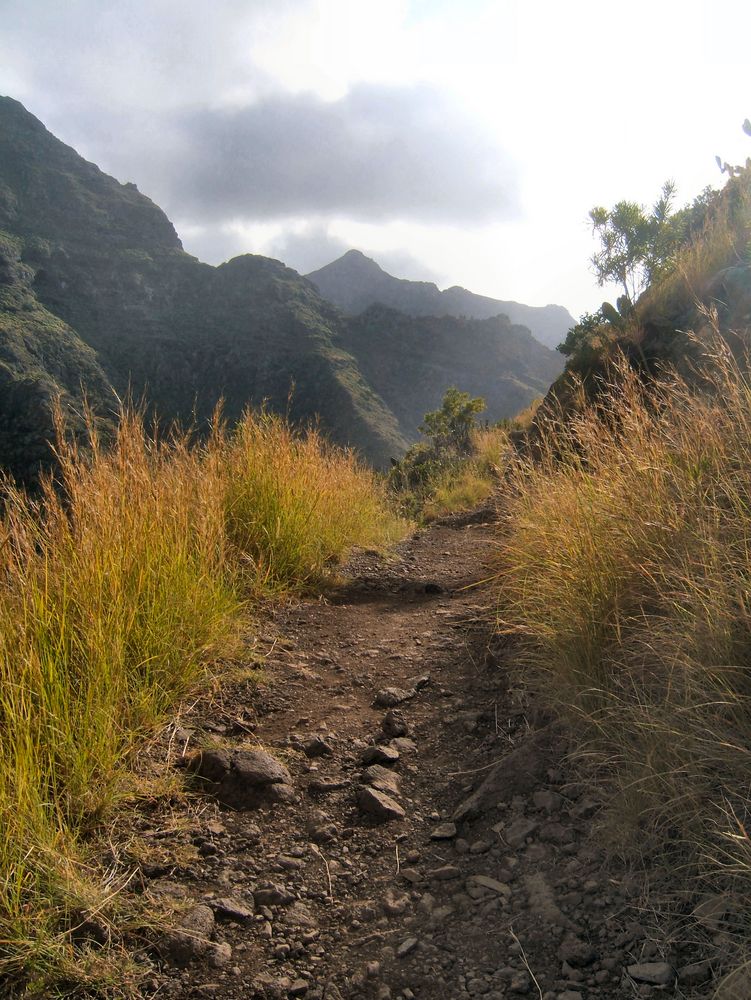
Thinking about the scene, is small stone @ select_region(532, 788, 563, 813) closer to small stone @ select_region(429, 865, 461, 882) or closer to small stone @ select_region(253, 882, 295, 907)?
small stone @ select_region(429, 865, 461, 882)

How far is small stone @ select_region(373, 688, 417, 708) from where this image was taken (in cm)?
316

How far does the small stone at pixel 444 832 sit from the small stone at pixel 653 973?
0.74m

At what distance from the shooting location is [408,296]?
81625 millimetres

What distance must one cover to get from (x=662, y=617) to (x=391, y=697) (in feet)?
4.58

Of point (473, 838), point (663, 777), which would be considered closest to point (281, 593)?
point (473, 838)

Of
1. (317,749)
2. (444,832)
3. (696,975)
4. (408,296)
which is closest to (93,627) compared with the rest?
(317,749)

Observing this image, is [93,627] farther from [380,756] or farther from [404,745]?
[404,745]

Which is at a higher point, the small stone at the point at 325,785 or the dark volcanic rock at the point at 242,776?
the dark volcanic rock at the point at 242,776

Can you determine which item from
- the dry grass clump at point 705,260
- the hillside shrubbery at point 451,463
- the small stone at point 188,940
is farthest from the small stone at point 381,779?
the hillside shrubbery at point 451,463

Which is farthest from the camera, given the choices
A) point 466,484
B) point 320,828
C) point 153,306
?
point 153,306

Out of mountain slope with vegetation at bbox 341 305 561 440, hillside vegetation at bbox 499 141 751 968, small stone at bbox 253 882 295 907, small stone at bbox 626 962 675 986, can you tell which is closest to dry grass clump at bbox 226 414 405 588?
hillside vegetation at bbox 499 141 751 968

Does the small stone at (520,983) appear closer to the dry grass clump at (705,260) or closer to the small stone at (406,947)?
the small stone at (406,947)

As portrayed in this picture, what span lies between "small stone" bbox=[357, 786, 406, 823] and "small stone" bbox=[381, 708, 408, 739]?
0.45m

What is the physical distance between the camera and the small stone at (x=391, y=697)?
10.4ft
